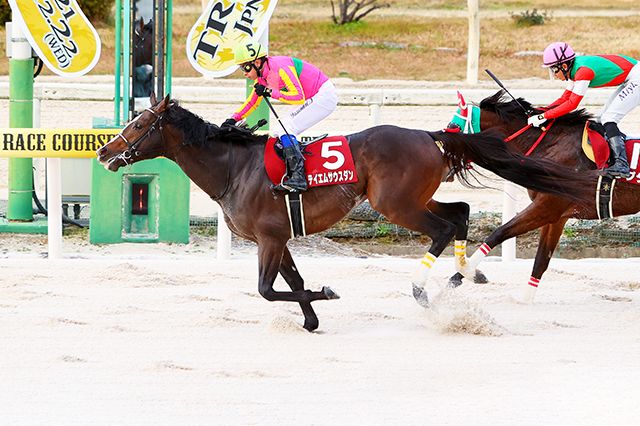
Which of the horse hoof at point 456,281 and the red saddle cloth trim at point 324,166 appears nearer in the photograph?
the red saddle cloth trim at point 324,166

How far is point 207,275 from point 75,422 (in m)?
2.98

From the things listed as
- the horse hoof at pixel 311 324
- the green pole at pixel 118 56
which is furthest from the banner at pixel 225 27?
the horse hoof at pixel 311 324

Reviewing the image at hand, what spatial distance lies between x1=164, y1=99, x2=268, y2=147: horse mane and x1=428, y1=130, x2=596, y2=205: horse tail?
124cm

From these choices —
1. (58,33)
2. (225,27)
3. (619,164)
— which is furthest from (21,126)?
(619,164)

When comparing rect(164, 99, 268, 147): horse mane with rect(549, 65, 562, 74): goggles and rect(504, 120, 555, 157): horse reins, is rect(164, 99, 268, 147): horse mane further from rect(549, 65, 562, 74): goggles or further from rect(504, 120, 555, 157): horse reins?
rect(549, 65, 562, 74): goggles

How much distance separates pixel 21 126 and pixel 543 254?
515 centimetres

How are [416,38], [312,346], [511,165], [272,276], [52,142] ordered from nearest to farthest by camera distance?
[312,346] < [272,276] < [511,165] < [52,142] < [416,38]

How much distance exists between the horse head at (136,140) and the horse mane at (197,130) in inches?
2.4

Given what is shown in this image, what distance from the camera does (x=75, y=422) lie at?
125 inches

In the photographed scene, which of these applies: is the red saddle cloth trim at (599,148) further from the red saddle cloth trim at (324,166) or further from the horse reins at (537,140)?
the red saddle cloth trim at (324,166)

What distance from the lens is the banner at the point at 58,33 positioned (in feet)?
23.3

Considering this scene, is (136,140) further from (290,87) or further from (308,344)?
(308,344)

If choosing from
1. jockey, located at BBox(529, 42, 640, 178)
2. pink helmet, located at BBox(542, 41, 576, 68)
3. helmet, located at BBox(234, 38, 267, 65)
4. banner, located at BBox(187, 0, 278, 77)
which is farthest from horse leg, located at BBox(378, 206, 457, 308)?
banner, located at BBox(187, 0, 278, 77)

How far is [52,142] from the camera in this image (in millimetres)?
6633
